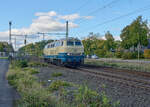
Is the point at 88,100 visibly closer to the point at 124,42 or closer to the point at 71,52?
the point at 71,52

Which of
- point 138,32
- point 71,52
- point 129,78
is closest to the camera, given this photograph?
point 129,78

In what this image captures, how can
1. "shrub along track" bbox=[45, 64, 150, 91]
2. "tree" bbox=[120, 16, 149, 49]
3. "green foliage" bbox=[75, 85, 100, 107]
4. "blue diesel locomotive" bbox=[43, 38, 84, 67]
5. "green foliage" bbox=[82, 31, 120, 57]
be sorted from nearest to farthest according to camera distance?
"green foliage" bbox=[75, 85, 100, 107] → "shrub along track" bbox=[45, 64, 150, 91] → "blue diesel locomotive" bbox=[43, 38, 84, 67] → "tree" bbox=[120, 16, 149, 49] → "green foliage" bbox=[82, 31, 120, 57]

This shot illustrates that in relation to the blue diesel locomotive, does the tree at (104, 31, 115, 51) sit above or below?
above

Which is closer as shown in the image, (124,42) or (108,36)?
(124,42)

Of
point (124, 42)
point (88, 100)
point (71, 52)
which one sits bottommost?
point (88, 100)

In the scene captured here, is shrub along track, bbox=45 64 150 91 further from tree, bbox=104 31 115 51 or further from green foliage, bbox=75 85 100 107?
tree, bbox=104 31 115 51

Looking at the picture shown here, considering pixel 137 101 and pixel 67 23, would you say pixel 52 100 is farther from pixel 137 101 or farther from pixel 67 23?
pixel 67 23

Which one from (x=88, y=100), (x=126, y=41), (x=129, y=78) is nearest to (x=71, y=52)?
(x=129, y=78)

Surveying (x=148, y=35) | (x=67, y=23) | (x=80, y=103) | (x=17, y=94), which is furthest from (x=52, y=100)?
(x=148, y=35)

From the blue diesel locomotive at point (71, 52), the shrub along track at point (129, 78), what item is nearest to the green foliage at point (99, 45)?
the blue diesel locomotive at point (71, 52)

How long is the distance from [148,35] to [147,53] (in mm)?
9262

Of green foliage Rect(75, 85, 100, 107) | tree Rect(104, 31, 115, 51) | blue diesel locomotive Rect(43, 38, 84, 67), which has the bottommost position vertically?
green foliage Rect(75, 85, 100, 107)

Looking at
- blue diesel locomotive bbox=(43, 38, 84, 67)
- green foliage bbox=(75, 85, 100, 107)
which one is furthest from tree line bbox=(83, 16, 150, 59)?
green foliage bbox=(75, 85, 100, 107)

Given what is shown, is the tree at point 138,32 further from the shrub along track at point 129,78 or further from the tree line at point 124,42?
the shrub along track at point 129,78
